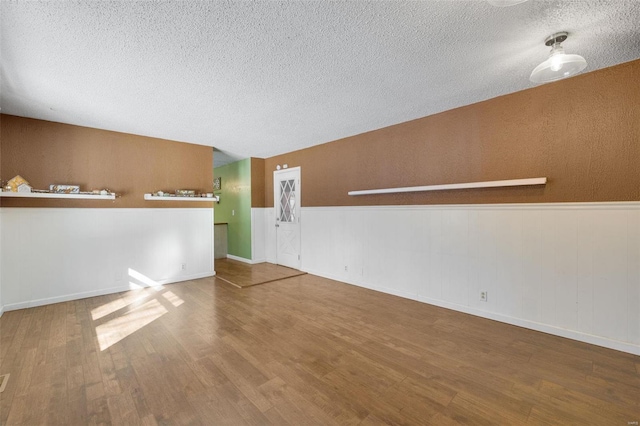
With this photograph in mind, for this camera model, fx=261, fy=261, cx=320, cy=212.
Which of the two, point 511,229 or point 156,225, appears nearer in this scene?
point 511,229

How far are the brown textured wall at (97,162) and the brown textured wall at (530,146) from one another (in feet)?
11.3

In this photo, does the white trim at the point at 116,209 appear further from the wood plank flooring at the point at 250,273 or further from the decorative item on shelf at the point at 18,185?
the wood plank flooring at the point at 250,273

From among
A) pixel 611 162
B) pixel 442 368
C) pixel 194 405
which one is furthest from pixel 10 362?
pixel 611 162

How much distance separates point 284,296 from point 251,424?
2.38 meters

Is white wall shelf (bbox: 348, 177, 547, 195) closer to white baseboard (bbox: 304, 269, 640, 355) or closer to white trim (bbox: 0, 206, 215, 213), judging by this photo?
white baseboard (bbox: 304, 269, 640, 355)

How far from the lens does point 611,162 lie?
96.3 inches

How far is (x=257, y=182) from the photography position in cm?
654

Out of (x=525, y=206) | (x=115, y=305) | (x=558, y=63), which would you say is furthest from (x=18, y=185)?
(x=525, y=206)

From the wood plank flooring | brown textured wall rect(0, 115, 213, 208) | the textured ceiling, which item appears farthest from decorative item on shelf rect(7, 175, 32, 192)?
the wood plank flooring

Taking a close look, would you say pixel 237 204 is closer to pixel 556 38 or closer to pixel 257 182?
pixel 257 182

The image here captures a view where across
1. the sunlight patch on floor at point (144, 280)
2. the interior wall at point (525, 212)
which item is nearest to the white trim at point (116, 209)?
the sunlight patch on floor at point (144, 280)

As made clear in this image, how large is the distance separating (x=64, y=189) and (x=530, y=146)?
19.9ft

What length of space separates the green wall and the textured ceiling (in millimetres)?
3121

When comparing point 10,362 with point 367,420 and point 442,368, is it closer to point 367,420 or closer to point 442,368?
point 367,420
